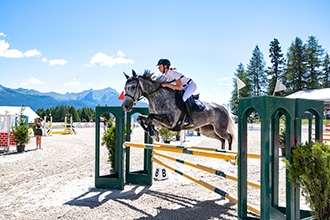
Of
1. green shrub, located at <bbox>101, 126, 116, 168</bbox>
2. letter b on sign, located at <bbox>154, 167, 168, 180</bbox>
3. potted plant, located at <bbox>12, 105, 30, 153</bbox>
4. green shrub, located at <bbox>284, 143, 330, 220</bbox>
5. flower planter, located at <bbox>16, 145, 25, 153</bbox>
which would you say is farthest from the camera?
potted plant, located at <bbox>12, 105, 30, 153</bbox>

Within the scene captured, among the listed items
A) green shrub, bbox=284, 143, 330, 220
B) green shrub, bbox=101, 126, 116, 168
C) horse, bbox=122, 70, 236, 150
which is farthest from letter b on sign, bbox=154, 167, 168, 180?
green shrub, bbox=284, 143, 330, 220

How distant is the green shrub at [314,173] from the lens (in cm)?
188

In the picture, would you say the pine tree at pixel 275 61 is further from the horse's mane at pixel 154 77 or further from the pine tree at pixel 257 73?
the horse's mane at pixel 154 77

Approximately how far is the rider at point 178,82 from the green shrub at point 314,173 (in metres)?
1.61

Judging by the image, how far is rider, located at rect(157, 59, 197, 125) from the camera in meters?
3.45

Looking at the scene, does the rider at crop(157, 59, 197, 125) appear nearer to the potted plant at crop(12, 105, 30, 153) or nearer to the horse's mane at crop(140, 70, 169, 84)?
the horse's mane at crop(140, 70, 169, 84)

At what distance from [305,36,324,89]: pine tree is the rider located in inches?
1540

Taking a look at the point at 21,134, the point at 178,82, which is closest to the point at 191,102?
the point at 178,82

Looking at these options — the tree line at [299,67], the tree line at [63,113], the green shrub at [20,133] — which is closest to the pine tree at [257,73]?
the tree line at [299,67]

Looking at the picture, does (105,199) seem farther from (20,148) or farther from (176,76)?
(20,148)

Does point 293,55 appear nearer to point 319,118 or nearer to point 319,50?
point 319,50

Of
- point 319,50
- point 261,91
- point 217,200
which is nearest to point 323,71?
point 319,50

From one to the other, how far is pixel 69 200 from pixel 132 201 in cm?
84

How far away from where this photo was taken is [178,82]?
3.45 m
